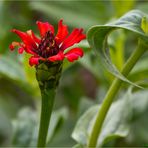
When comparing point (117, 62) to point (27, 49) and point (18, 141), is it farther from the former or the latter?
point (27, 49)

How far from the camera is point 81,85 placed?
5.22 ft

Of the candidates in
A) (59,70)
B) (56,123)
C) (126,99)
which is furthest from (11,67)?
(59,70)

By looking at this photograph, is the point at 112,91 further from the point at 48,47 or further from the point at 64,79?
the point at 64,79

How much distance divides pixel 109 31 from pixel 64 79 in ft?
2.61

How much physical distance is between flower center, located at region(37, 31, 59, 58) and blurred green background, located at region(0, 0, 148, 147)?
0.21m

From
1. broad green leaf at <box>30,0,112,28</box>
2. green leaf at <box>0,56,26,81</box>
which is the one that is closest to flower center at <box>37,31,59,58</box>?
green leaf at <box>0,56,26,81</box>

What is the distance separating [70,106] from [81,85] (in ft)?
0.26

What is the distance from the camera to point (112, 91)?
2.59ft

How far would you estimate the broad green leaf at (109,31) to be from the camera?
71 cm

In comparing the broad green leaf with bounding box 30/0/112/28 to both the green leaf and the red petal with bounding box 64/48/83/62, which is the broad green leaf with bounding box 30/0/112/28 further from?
the red petal with bounding box 64/48/83/62

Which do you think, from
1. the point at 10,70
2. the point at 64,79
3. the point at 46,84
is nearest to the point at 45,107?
the point at 46,84

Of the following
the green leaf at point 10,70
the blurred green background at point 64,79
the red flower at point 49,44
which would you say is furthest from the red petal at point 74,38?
the green leaf at point 10,70

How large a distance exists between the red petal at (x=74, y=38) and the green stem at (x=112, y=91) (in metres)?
0.09

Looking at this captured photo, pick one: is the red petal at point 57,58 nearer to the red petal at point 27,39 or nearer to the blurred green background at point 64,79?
the red petal at point 27,39
